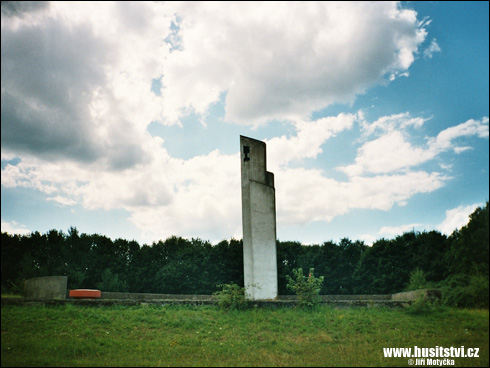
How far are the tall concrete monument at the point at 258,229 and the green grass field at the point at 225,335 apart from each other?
6.69 ft

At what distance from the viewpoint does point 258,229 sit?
14102 millimetres

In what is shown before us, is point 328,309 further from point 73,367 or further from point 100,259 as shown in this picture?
point 100,259

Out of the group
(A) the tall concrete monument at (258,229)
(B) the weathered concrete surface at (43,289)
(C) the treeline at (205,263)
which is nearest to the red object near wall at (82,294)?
(B) the weathered concrete surface at (43,289)

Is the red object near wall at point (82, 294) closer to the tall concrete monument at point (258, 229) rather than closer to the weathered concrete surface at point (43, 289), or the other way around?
the weathered concrete surface at point (43, 289)

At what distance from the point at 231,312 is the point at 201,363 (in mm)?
4592

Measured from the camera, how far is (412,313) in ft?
37.1

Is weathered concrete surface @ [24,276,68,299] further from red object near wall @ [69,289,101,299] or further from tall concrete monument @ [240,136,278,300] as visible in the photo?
tall concrete monument @ [240,136,278,300]

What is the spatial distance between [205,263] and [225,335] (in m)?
20.7

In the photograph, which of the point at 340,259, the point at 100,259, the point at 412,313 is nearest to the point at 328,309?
the point at 412,313

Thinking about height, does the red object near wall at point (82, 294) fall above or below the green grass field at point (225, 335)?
above

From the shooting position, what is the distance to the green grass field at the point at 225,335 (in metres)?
7.23

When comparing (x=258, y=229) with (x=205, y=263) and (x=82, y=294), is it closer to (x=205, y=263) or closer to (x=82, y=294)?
(x=82, y=294)

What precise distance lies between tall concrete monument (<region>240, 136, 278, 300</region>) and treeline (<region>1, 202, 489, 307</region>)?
570 inches

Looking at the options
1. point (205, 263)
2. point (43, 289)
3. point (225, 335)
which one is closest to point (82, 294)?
point (43, 289)
